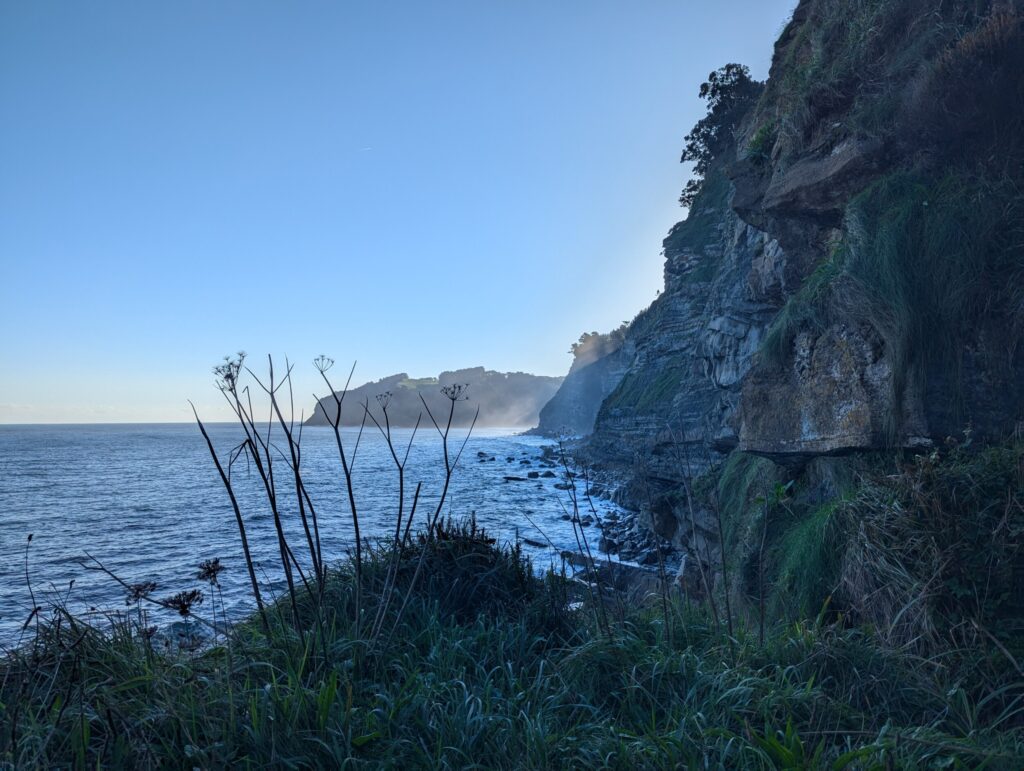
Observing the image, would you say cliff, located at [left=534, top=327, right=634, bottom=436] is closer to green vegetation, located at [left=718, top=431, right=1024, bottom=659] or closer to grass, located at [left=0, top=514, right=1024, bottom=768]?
green vegetation, located at [left=718, top=431, right=1024, bottom=659]

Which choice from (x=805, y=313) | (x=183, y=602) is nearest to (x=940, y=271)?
(x=805, y=313)

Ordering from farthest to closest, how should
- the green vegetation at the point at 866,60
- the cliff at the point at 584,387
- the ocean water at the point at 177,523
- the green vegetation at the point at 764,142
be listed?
1. the cliff at the point at 584,387
2. the ocean water at the point at 177,523
3. the green vegetation at the point at 764,142
4. the green vegetation at the point at 866,60

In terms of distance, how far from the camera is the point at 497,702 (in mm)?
2881

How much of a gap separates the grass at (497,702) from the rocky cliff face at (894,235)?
3.57ft

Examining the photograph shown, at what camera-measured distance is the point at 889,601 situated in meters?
3.74

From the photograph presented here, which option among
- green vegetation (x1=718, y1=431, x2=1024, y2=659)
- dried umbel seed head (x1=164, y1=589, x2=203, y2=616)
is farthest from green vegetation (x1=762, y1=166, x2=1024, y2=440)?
dried umbel seed head (x1=164, y1=589, x2=203, y2=616)

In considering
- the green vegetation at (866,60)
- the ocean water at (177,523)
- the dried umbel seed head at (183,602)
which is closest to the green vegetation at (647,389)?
the ocean water at (177,523)

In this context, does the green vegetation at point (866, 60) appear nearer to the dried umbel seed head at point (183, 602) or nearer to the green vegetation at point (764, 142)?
the green vegetation at point (764, 142)

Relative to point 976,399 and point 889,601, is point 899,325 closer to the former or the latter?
point 976,399

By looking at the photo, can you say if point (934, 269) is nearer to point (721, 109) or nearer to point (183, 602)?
point (183, 602)

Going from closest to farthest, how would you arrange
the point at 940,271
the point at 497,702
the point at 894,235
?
the point at 497,702
the point at 940,271
the point at 894,235

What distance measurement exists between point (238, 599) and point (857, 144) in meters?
14.5

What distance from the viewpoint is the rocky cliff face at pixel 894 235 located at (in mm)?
4980

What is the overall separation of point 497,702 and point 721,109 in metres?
39.9
